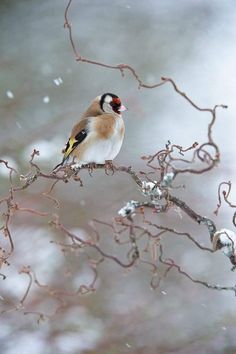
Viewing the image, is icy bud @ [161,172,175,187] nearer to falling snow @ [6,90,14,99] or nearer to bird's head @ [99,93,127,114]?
bird's head @ [99,93,127,114]

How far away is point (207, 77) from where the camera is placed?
4.73m

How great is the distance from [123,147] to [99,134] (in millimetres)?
2101

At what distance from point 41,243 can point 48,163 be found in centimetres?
38

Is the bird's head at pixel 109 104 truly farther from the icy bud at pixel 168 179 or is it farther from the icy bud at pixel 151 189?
the icy bud at pixel 168 179

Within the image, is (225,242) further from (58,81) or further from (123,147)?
(58,81)

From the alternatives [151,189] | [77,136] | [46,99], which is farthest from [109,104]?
[46,99]

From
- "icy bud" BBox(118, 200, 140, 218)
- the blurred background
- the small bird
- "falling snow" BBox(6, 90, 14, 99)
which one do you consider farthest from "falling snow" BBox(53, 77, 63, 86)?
"icy bud" BBox(118, 200, 140, 218)

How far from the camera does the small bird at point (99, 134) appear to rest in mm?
1597

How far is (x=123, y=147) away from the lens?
3.73m

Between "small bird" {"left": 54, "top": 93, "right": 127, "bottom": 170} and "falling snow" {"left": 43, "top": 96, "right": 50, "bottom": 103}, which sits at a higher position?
"small bird" {"left": 54, "top": 93, "right": 127, "bottom": 170}

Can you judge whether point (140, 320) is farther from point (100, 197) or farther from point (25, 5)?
point (25, 5)

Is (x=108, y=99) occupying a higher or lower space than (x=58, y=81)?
higher

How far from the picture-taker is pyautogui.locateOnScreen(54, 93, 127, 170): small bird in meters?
1.60

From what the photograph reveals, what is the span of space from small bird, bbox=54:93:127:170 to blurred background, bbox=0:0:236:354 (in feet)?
4.52
